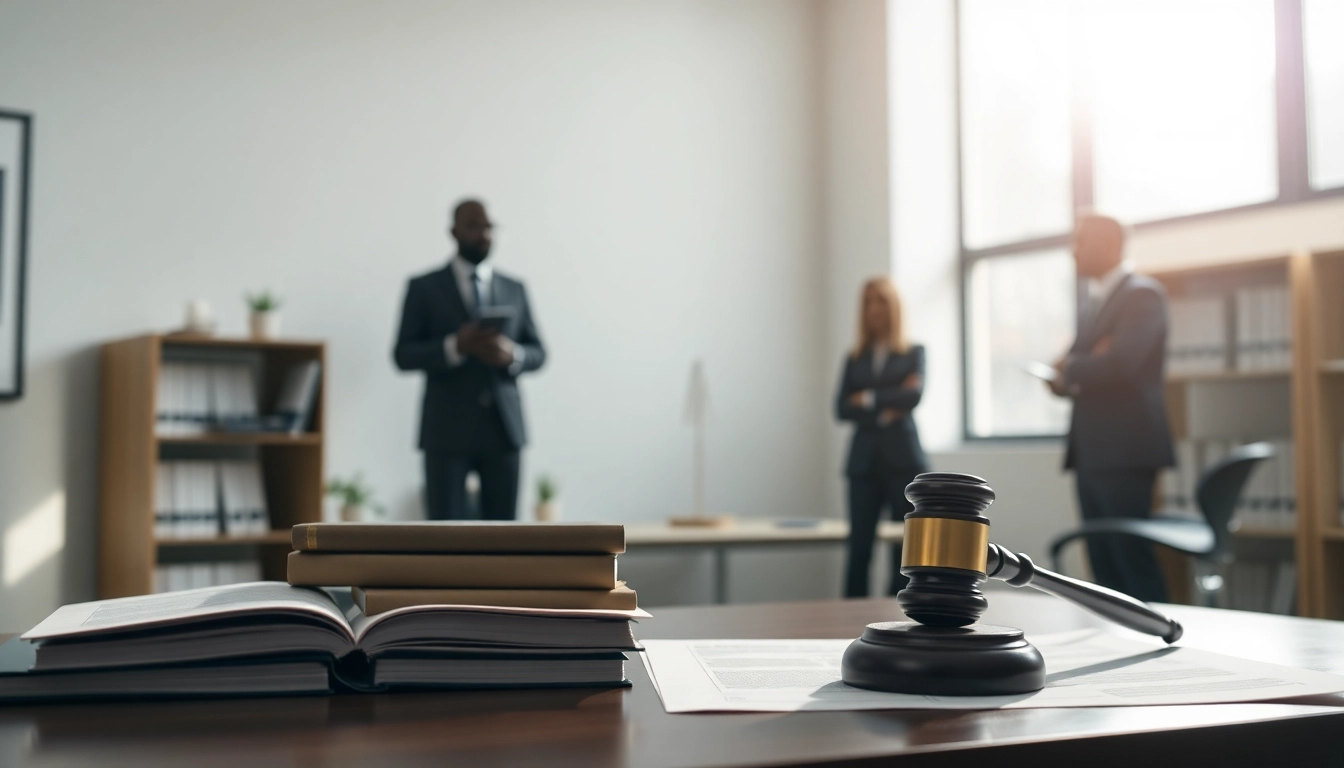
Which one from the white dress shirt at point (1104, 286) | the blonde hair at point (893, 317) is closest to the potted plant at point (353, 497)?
the blonde hair at point (893, 317)

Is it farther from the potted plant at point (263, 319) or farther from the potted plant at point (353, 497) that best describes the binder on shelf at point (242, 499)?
the potted plant at point (263, 319)

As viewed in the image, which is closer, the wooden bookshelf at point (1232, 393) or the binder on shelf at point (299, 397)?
the wooden bookshelf at point (1232, 393)

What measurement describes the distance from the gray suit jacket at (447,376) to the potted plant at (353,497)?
76cm

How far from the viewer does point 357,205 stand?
5043 mm

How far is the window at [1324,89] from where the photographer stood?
4387mm

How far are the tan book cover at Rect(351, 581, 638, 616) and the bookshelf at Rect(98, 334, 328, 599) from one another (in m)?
3.47

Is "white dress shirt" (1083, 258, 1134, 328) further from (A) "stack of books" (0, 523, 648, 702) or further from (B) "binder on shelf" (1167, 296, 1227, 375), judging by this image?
(A) "stack of books" (0, 523, 648, 702)

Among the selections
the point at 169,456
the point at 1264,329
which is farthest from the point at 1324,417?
the point at 169,456

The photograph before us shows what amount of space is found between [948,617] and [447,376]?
329cm

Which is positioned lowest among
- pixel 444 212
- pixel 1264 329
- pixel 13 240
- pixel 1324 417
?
pixel 1324 417

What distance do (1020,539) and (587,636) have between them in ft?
15.6

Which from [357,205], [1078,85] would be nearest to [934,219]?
[1078,85]

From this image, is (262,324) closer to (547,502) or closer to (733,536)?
(547,502)

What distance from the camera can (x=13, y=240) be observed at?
4293 millimetres
